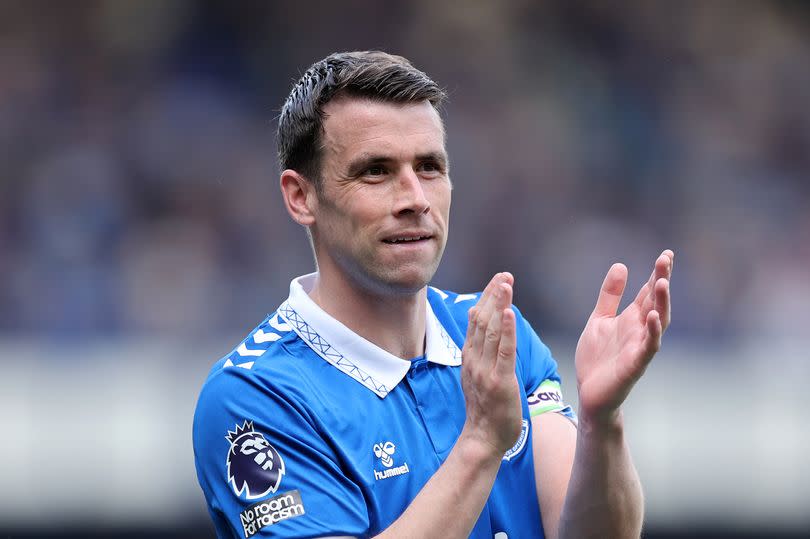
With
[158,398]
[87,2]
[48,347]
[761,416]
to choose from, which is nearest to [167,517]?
[158,398]

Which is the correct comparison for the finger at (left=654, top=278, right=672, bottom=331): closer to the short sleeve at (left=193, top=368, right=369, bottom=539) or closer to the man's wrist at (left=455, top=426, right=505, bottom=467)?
the man's wrist at (left=455, top=426, right=505, bottom=467)

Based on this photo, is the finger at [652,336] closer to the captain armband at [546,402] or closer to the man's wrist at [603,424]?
the man's wrist at [603,424]

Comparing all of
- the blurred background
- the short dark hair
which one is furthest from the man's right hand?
the blurred background

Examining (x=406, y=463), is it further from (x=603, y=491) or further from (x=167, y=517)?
(x=167, y=517)

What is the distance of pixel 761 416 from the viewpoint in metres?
8.80

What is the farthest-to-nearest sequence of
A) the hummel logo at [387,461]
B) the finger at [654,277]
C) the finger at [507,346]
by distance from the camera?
the hummel logo at [387,461], the finger at [654,277], the finger at [507,346]

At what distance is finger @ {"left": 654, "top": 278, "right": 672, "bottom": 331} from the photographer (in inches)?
123

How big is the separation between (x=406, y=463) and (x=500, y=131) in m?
9.06

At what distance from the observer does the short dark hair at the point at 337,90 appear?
3.52m

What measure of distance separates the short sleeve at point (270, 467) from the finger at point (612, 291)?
807 millimetres

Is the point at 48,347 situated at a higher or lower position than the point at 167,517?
higher

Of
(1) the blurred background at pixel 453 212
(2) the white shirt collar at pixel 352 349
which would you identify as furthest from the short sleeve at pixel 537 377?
(1) the blurred background at pixel 453 212

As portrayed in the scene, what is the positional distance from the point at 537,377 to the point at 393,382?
0.48 metres

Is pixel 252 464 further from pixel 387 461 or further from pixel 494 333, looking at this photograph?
pixel 494 333
